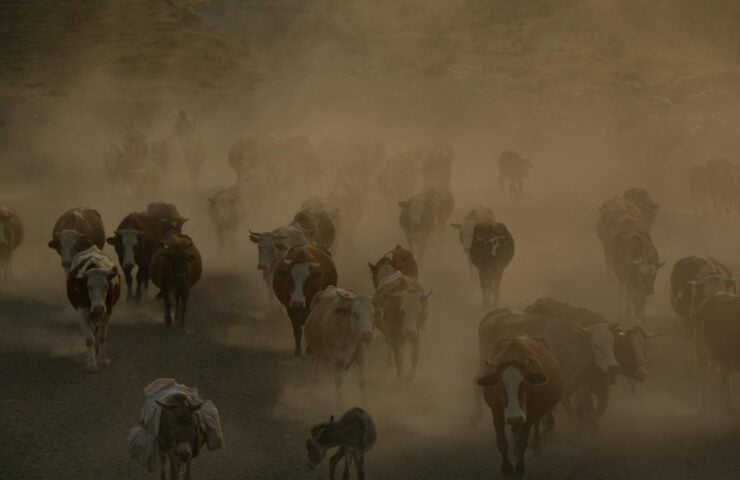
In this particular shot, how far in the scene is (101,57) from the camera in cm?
7388

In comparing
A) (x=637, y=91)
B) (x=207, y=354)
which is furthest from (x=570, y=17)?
(x=207, y=354)

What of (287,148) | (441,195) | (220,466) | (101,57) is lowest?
(220,466)

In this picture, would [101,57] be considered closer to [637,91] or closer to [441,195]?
[637,91]

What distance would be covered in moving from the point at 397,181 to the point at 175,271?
1544 centimetres

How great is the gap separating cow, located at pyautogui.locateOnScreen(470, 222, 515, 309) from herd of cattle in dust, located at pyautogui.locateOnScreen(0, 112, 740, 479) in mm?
36

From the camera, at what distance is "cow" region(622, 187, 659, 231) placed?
1195 inches

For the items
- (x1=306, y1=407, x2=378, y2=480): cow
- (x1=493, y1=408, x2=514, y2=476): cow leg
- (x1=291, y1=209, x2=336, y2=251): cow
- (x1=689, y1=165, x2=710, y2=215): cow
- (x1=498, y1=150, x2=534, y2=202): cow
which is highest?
(x1=498, y1=150, x2=534, y2=202): cow

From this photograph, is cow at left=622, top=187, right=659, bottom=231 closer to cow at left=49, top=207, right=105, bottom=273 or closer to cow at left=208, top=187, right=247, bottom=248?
cow at left=208, top=187, right=247, bottom=248

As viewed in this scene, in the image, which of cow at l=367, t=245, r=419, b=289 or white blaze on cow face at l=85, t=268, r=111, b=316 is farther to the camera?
cow at l=367, t=245, r=419, b=289

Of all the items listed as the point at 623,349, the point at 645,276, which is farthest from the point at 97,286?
the point at 645,276

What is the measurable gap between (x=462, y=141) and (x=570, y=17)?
36.1 metres

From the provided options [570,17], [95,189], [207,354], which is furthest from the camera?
[570,17]

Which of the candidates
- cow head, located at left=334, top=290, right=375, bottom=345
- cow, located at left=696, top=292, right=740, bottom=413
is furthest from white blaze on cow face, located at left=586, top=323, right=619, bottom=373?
cow head, located at left=334, top=290, right=375, bottom=345

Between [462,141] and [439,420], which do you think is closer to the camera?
[439,420]
